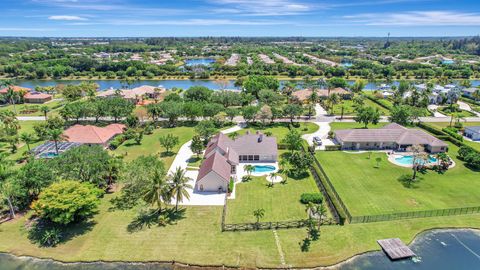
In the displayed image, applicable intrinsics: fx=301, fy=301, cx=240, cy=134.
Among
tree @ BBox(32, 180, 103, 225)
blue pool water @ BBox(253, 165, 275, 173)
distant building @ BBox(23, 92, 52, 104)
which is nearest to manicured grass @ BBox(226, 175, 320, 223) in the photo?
blue pool water @ BBox(253, 165, 275, 173)

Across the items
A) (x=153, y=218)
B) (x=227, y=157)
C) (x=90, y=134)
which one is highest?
(x=90, y=134)

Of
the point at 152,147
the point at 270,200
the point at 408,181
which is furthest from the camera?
the point at 152,147

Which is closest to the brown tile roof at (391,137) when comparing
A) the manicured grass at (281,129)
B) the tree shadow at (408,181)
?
the manicured grass at (281,129)

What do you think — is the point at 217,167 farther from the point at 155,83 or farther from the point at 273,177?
the point at 155,83

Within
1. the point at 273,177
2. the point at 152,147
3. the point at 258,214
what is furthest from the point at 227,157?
the point at 152,147

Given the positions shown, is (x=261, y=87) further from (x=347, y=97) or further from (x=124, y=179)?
(x=124, y=179)

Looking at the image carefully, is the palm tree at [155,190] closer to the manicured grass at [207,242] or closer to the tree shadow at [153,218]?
the tree shadow at [153,218]
